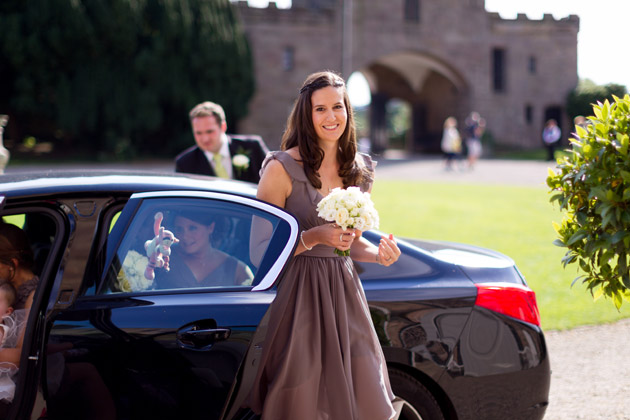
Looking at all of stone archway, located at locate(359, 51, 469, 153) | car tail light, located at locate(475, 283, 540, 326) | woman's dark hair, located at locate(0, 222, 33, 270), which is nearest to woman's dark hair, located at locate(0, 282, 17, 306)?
woman's dark hair, located at locate(0, 222, 33, 270)

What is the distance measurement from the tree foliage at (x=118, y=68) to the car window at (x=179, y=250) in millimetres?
25385

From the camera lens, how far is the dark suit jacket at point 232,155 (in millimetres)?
5566

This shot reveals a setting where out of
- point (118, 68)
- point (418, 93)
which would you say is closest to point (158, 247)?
point (118, 68)

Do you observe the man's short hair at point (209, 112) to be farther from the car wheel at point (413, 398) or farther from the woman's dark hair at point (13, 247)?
the car wheel at point (413, 398)

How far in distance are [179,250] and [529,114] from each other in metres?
43.5

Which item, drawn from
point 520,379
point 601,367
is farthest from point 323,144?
point 601,367

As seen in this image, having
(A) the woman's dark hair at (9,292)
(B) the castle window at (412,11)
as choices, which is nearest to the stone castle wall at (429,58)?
(B) the castle window at (412,11)

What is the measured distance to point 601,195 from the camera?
2.95 m

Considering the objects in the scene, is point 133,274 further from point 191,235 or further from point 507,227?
point 507,227

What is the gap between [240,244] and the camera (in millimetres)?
3105

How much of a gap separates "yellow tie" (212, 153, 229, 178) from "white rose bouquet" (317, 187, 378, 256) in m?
3.07

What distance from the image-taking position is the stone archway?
4178 cm

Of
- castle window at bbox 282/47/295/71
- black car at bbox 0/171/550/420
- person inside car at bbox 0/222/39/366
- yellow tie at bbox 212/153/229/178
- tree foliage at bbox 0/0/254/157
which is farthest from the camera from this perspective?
castle window at bbox 282/47/295/71

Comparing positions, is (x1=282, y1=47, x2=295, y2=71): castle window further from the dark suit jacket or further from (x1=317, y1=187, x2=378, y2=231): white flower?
(x1=317, y1=187, x2=378, y2=231): white flower
